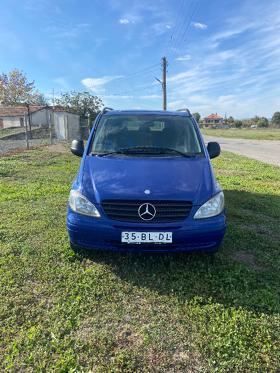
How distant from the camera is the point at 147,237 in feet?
10.9

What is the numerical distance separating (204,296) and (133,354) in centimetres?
101

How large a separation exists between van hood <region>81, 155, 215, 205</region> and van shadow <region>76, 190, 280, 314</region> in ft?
2.67

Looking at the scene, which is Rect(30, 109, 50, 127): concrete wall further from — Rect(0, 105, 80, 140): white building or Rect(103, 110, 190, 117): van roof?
Rect(103, 110, 190, 117): van roof

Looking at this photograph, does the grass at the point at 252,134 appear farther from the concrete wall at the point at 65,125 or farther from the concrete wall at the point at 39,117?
the concrete wall at the point at 39,117

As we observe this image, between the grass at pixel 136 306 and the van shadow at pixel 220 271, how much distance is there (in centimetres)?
Result: 1

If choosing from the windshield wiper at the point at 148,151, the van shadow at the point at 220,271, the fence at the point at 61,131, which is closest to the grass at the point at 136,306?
the van shadow at the point at 220,271

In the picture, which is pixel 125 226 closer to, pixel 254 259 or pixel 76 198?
pixel 76 198

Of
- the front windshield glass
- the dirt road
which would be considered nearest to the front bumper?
the front windshield glass

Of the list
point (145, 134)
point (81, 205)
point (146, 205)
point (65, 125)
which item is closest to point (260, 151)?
point (65, 125)

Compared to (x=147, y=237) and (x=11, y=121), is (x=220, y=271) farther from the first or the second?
(x=11, y=121)

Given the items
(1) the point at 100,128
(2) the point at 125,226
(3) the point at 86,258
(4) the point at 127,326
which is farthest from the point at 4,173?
(4) the point at 127,326

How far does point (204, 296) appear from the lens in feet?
10.4

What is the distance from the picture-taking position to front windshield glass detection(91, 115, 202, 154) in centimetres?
444

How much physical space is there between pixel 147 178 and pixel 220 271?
4.31 feet
